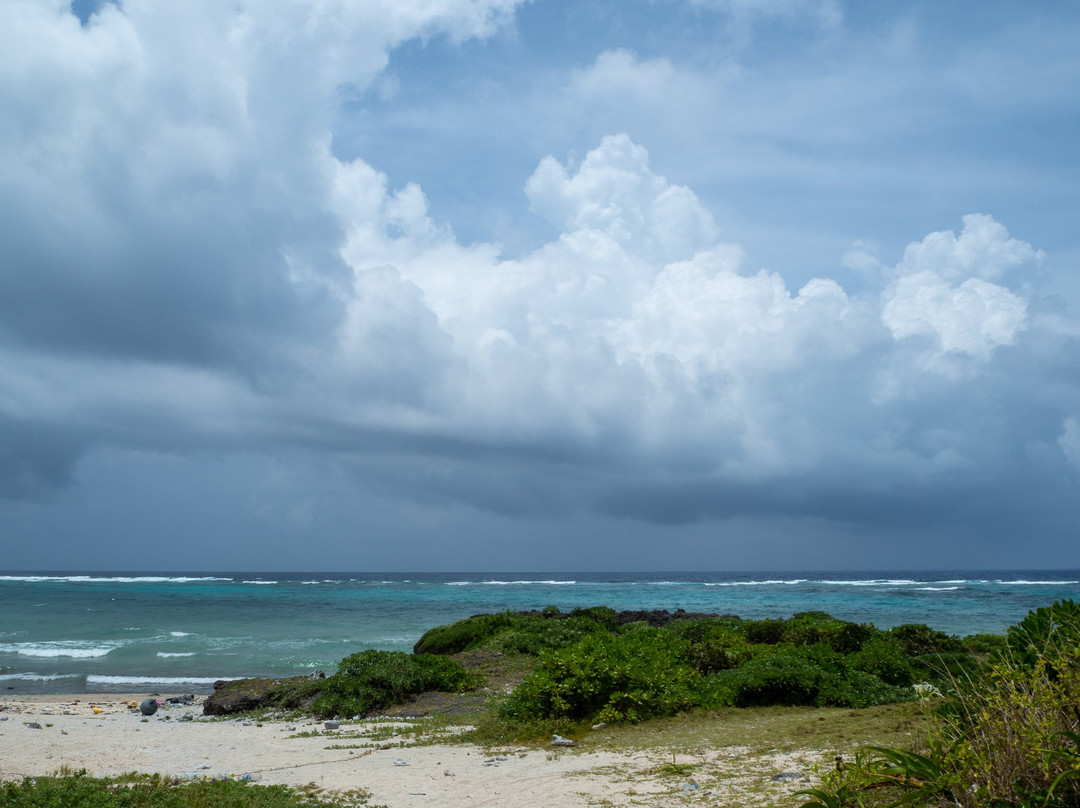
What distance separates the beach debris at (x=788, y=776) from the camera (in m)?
7.45

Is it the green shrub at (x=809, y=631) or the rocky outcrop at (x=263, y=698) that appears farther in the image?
the green shrub at (x=809, y=631)

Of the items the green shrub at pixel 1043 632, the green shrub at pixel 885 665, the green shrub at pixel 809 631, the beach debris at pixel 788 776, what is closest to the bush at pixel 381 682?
the green shrub at pixel 809 631

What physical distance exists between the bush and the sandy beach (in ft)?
2.96

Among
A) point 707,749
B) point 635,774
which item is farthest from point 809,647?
point 635,774

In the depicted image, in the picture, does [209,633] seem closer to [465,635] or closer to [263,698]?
[465,635]

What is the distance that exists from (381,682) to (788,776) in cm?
982

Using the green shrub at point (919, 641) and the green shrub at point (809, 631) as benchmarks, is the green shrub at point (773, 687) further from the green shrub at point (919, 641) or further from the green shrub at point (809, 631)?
the green shrub at point (919, 641)

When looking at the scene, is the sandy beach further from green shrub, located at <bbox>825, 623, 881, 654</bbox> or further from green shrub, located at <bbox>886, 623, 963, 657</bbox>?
green shrub, located at <bbox>886, 623, 963, 657</bbox>

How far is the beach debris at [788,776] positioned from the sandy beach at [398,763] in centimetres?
2

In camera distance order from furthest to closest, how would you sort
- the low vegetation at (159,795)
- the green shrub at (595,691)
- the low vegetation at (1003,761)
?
the green shrub at (595,691) < the low vegetation at (159,795) < the low vegetation at (1003,761)

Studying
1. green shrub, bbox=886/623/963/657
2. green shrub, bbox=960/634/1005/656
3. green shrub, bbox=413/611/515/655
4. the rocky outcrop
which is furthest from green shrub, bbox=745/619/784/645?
the rocky outcrop

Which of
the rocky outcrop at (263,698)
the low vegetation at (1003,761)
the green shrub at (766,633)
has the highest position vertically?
the low vegetation at (1003,761)

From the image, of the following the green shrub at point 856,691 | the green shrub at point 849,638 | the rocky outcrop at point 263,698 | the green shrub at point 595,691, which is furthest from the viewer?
the rocky outcrop at point 263,698

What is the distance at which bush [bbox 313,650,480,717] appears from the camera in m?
14.8
